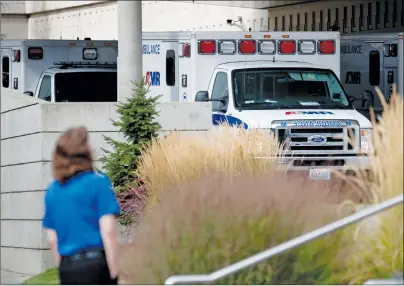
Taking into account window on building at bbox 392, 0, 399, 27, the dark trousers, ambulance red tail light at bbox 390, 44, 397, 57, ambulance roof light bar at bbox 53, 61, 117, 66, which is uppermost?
window on building at bbox 392, 0, 399, 27

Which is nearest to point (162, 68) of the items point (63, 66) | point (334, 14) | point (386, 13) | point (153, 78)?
point (153, 78)

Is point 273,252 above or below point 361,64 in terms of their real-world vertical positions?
below

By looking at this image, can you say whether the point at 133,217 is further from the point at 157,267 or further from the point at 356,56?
the point at 356,56

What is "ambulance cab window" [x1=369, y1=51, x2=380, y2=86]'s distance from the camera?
78.1 feet

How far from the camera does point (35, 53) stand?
79.6 ft

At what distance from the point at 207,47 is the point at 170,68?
1.42 meters

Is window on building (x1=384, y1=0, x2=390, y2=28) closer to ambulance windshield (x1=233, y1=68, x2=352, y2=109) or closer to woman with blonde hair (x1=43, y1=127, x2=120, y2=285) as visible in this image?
ambulance windshield (x1=233, y1=68, x2=352, y2=109)

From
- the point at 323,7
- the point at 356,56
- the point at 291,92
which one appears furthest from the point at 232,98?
the point at 323,7

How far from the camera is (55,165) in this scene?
6.83 m

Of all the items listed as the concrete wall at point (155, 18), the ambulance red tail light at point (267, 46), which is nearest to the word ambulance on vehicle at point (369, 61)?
the ambulance red tail light at point (267, 46)

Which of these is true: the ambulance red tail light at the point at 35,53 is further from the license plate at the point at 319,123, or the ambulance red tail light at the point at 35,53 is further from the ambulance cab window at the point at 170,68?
the license plate at the point at 319,123

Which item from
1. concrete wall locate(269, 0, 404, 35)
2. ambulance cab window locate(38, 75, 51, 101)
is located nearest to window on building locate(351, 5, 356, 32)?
concrete wall locate(269, 0, 404, 35)

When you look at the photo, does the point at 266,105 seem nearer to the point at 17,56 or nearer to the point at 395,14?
the point at 17,56

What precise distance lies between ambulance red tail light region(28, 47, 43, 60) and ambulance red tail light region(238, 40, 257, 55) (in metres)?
7.11
